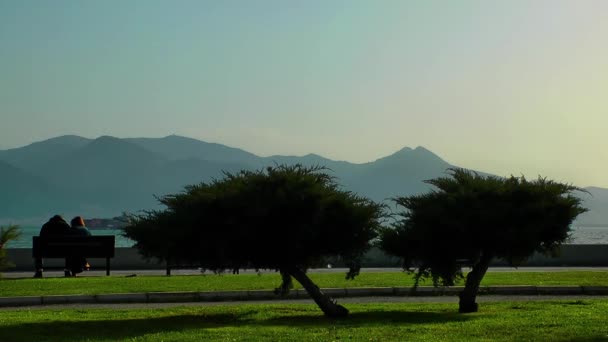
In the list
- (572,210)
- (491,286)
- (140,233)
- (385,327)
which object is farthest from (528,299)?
(140,233)

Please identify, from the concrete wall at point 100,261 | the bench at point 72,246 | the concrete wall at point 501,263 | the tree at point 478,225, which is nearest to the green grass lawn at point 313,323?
the tree at point 478,225

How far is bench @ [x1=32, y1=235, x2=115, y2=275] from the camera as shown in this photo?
84.5ft

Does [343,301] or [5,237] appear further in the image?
[5,237]

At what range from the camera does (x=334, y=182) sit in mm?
15094

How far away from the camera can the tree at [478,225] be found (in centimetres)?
1544

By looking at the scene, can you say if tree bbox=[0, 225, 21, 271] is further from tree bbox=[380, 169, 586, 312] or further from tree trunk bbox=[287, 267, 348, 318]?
tree bbox=[380, 169, 586, 312]

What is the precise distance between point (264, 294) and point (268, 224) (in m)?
5.44

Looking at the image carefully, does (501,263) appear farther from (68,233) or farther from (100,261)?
(68,233)

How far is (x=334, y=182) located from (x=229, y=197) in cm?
183

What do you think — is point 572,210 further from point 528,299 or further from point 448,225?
point 528,299

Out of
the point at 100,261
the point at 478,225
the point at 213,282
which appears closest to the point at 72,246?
the point at 100,261

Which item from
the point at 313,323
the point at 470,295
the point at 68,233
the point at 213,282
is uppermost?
the point at 68,233

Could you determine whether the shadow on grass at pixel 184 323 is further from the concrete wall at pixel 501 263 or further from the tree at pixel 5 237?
the concrete wall at pixel 501 263

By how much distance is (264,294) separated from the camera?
19594 millimetres
